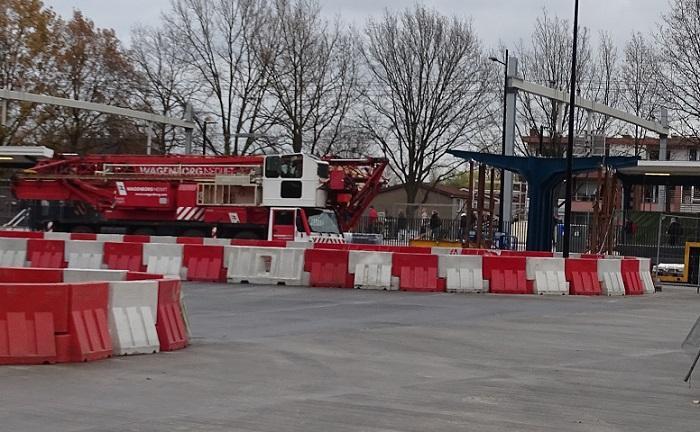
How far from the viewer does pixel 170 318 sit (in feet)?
38.9

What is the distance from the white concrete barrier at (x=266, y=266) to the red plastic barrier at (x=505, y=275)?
4004 millimetres

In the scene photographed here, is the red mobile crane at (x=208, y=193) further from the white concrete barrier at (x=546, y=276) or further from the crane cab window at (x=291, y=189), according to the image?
the white concrete barrier at (x=546, y=276)

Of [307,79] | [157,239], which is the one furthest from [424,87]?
[157,239]

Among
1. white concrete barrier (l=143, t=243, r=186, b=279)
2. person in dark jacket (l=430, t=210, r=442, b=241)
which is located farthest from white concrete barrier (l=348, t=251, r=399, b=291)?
person in dark jacket (l=430, t=210, r=442, b=241)

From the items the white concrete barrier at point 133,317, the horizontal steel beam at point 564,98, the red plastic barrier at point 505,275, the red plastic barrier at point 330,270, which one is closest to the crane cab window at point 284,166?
the horizontal steel beam at point 564,98

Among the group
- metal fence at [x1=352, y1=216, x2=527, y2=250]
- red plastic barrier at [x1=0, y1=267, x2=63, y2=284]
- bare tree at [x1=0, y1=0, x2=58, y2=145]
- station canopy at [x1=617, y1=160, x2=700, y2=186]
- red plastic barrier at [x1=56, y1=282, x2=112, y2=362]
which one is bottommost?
red plastic barrier at [x1=56, y1=282, x2=112, y2=362]

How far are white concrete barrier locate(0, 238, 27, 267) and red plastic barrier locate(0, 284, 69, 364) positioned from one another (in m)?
16.1

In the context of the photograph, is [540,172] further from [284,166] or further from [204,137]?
[204,137]

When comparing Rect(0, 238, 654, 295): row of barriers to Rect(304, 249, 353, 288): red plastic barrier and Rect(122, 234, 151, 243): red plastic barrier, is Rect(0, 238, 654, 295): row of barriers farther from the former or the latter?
Rect(122, 234, 151, 243): red plastic barrier

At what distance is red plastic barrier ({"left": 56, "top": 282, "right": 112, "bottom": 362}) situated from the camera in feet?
33.6

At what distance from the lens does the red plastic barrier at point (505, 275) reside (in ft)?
72.7

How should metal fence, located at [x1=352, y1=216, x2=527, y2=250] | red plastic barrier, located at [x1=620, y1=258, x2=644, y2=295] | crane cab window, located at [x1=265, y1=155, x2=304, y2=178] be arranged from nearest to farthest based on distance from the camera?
red plastic barrier, located at [x1=620, y1=258, x2=644, y2=295] < crane cab window, located at [x1=265, y1=155, x2=304, y2=178] < metal fence, located at [x1=352, y1=216, x2=527, y2=250]

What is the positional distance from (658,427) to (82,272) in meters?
8.04

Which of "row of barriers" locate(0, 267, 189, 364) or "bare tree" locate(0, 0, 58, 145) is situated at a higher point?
"bare tree" locate(0, 0, 58, 145)
